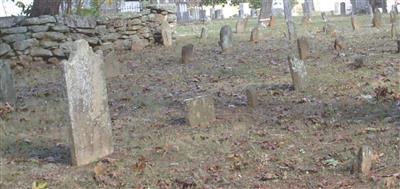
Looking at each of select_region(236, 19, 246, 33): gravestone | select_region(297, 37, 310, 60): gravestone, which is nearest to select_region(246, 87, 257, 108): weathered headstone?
select_region(297, 37, 310, 60): gravestone

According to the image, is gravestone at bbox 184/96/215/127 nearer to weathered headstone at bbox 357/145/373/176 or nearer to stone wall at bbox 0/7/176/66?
weathered headstone at bbox 357/145/373/176

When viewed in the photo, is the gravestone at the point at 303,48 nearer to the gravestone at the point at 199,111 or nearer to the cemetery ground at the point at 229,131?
the cemetery ground at the point at 229,131

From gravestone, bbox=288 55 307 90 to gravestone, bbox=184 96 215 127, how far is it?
184cm

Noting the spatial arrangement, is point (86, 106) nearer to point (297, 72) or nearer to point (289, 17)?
point (297, 72)

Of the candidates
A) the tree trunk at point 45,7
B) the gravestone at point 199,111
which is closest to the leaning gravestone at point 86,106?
the gravestone at point 199,111

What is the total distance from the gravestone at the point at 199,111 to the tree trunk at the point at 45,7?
25.4 feet

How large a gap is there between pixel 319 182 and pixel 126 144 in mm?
2072

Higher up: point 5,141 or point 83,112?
point 83,112

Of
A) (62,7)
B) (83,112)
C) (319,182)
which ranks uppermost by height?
(62,7)

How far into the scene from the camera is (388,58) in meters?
10.0

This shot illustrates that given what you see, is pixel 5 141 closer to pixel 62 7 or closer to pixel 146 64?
pixel 146 64

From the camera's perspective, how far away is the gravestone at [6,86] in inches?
315

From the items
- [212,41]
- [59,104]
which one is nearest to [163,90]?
[59,104]

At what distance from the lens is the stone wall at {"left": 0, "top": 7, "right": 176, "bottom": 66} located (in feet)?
40.5
